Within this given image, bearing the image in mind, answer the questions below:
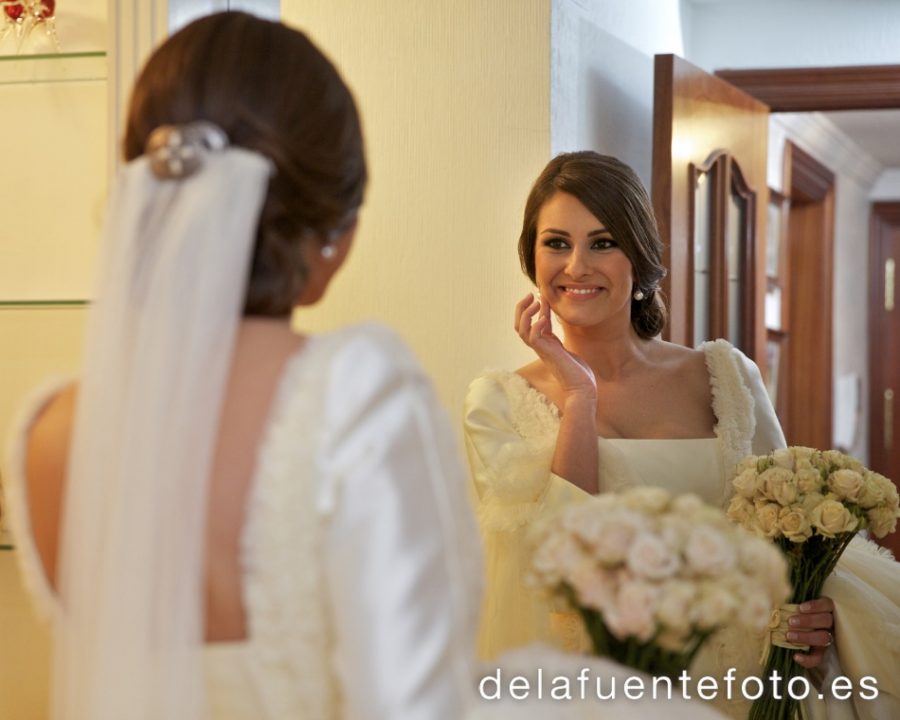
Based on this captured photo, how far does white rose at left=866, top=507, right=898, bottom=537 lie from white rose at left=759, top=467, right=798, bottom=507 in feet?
0.54

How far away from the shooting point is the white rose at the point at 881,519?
2625 mm

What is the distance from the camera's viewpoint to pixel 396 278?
3.87m

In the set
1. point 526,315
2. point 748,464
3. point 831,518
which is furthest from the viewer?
point 526,315

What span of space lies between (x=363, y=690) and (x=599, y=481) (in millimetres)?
1795

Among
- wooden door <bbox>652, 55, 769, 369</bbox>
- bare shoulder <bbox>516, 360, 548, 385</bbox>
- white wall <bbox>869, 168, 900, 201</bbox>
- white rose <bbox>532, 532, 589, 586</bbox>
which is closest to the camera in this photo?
white rose <bbox>532, 532, 589, 586</bbox>

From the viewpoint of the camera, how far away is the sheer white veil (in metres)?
1.35

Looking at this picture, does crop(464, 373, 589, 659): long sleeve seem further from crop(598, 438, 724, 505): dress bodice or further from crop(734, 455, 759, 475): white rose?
crop(734, 455, 759, 475): white rose

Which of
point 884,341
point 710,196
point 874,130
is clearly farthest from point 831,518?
point 884,341

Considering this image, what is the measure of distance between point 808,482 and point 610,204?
82 cm

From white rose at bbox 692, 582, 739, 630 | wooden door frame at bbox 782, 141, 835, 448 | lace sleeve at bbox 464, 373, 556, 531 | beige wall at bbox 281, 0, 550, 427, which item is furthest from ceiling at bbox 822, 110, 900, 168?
white rose at bbox 692, 582, 739, 630

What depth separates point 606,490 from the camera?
119 inches

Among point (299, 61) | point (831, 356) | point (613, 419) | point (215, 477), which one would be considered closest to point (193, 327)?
point (215, 477)

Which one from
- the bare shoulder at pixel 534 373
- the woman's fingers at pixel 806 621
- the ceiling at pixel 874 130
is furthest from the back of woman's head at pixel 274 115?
the ceiling at pixel 874 130

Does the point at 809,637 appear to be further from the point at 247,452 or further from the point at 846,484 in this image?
the point at 247,452
